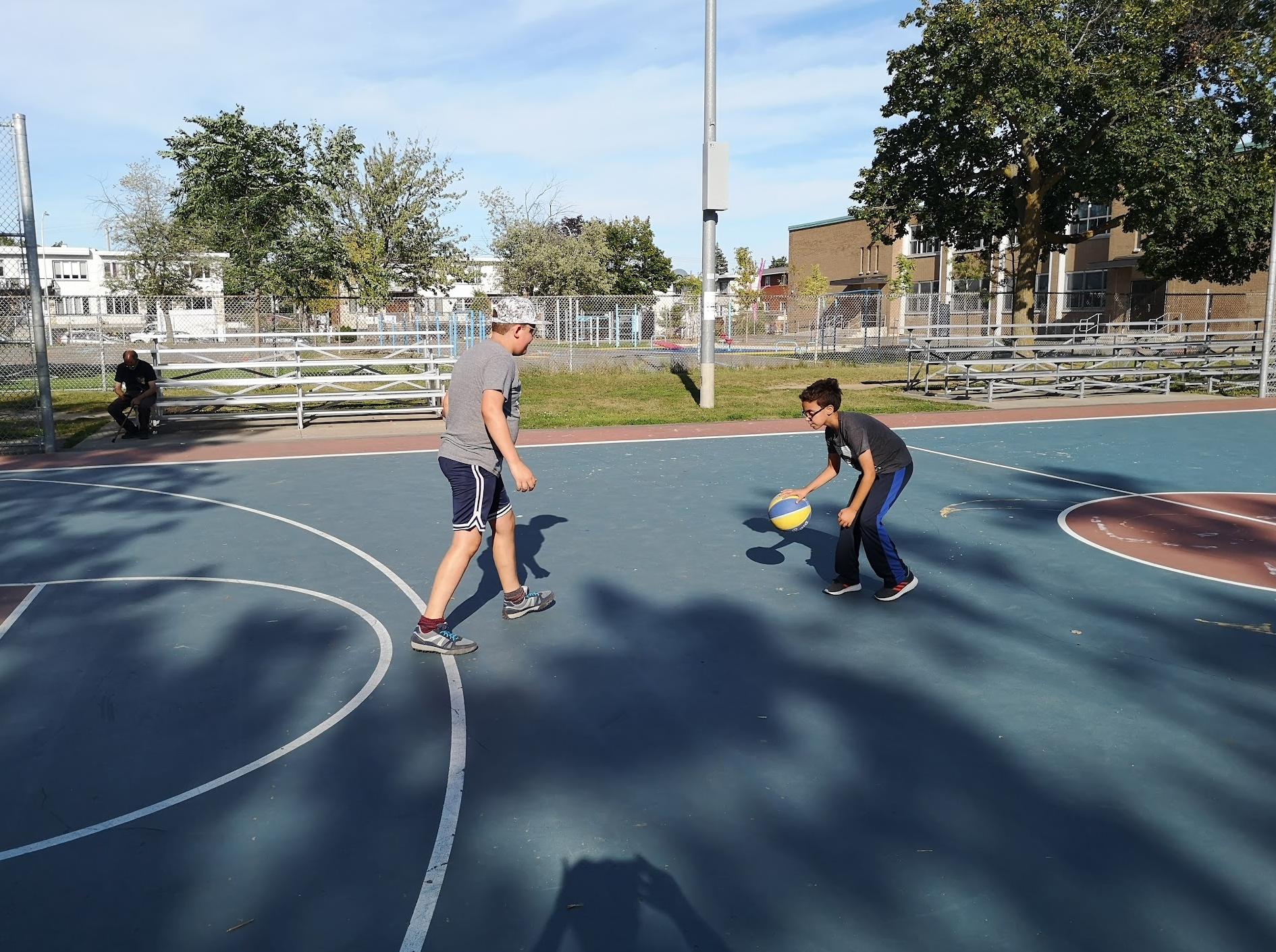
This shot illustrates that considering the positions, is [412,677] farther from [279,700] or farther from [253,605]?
[253,605]

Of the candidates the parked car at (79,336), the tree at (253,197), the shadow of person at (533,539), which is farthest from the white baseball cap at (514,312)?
the parked car at (79,336)

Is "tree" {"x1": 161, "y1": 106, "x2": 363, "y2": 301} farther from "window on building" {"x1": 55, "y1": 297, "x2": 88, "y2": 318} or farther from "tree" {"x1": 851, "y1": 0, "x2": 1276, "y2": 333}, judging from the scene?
"tree" {"x1": 851, "y1": 0, "x2": 1276, "y2": 333}

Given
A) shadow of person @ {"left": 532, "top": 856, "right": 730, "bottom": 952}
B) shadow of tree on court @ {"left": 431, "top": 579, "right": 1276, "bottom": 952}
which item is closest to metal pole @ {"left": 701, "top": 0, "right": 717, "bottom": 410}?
shadow of tree on court @ {"left": 431, "top": 579, "right": 1276, "bottom": 952}

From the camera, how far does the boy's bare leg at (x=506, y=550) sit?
5988mm

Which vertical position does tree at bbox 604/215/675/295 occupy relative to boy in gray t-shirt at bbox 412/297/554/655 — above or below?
above

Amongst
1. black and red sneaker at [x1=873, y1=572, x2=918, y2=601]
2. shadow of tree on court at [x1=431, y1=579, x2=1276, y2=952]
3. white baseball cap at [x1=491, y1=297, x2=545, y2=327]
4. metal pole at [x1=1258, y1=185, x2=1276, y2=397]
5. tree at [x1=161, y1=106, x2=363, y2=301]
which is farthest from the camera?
tree at [x1=161, y1=106, x2=363, y2=301]

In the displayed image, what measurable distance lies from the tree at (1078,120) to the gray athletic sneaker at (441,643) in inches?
932

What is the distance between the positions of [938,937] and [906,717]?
1.72 metres

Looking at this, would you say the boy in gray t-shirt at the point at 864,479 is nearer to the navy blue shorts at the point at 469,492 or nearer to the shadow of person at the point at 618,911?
the navy blue shorts at the point at 469,492

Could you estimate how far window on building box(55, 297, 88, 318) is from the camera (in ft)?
137

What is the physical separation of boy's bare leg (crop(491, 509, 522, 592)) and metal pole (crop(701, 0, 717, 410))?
12358 mm

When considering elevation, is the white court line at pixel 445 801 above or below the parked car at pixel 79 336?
below

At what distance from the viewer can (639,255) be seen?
78.2 meters

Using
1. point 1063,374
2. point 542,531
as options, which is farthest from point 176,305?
point 542,531
